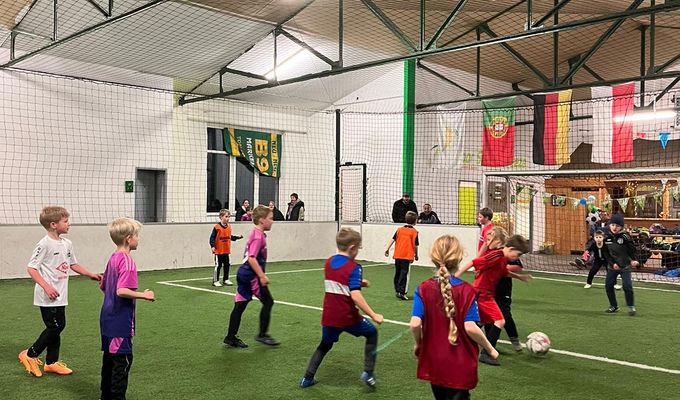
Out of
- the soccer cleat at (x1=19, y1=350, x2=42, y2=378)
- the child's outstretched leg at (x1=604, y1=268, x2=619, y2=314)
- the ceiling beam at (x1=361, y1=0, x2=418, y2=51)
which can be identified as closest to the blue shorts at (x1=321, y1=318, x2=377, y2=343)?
the soccer cleat at (x1=19, y1=350, x2=42, y2=378)

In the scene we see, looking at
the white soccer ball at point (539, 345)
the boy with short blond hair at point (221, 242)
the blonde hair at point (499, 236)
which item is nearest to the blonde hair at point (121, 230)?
the blonde hair at point (499, 236)

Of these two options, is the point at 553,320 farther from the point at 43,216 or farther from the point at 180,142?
the point at 180,142

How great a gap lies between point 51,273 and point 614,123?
1393cm

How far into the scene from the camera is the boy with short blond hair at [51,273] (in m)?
5.33

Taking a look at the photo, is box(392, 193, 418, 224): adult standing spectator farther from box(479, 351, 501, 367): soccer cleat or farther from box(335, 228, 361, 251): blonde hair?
box(335, 228, 361, 251): blonde hair

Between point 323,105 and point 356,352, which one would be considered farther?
point 323,105

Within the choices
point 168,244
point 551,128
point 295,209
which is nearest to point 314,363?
point 168,244

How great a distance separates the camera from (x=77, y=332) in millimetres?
7480

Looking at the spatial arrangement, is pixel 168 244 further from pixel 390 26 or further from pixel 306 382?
pixel 306 382

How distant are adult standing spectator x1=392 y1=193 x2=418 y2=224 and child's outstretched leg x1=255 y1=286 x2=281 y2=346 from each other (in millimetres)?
10139

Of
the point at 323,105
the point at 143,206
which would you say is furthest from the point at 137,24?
the point at 323,105

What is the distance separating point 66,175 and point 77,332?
8833 mm

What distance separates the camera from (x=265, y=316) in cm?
684

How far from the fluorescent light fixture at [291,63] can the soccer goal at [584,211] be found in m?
6.07
